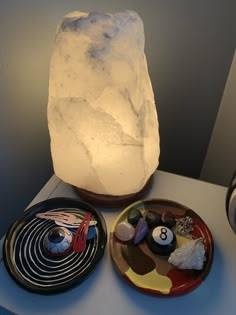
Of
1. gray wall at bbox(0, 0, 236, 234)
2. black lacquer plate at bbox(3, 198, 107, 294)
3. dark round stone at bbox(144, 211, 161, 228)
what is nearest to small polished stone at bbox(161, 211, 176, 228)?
dark round stone at bbox(144, 211, 161, 228)

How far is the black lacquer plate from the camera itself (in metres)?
0.51

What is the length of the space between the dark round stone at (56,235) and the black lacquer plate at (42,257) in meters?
0.02

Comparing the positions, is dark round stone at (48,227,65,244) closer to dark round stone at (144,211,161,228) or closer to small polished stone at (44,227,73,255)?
small polished stone at (44,227,73,255)

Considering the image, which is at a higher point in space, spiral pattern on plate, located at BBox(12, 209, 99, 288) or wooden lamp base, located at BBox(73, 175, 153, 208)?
wooden lamp base, located at BBox(73, 175, 153, 208)

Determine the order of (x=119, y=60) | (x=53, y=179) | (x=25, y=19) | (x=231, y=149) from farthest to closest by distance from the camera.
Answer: (x=231, y=149)
(x=53, y=179)
(x=25, y=19)
(x=119, y=60)

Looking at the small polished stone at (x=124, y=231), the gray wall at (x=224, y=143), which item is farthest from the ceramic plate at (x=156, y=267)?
the gray wall at (x=224, y=143)

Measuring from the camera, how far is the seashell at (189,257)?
1.70ft

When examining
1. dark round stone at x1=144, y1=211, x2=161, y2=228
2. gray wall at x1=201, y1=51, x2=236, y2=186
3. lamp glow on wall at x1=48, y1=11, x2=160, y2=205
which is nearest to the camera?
lamp glow on wall at x1=48, y1=11, x2=160, y2=205

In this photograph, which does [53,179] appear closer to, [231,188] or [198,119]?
[231,188]

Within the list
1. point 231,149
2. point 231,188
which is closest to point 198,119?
point 231,149

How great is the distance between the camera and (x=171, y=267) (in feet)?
1.75

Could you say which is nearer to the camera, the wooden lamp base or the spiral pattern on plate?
the spiral pattern on plate

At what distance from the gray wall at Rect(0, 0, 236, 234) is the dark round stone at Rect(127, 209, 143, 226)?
30 cm

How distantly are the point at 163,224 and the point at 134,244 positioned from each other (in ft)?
0.22
